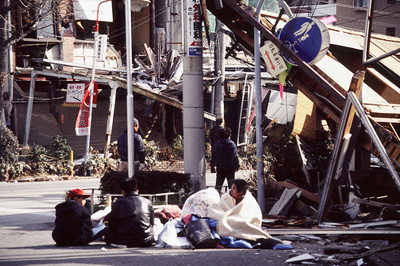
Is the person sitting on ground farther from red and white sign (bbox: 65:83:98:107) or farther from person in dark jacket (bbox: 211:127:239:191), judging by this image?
red and white sign (bbox: 65:83:98:107)

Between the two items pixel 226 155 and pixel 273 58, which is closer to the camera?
pixel 273 58

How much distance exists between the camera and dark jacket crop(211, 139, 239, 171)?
14.0 meters

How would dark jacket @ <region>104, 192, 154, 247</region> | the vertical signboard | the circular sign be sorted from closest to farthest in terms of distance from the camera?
dark jacket @ <region>104, 192, 154, 247</region> → the circular sign → the vertical signboard

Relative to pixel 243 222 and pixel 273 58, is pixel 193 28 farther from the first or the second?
pixel 243 222

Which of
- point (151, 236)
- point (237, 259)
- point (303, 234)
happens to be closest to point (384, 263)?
point (237, 259)

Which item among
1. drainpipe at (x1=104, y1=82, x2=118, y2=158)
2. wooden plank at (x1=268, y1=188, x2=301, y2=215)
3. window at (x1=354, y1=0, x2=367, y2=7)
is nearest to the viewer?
wooden plank at (x1=268, y1=188, x2=301, y2=215)

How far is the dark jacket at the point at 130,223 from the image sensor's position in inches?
376

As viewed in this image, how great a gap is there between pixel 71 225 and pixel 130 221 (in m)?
0.95

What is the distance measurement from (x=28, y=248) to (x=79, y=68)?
20.7 m

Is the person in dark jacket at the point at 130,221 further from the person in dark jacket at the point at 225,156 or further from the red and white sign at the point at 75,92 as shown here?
the red and white sign at the point at 75,92

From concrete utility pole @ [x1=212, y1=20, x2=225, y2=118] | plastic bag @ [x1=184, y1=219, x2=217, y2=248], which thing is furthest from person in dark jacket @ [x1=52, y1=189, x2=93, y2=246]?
concrete utility pole @ [x1=212, y1=20, x2=225, y2=118]

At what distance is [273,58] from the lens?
42.3ft

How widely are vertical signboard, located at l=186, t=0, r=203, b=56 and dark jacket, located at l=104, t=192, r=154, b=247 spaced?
4.73 meters

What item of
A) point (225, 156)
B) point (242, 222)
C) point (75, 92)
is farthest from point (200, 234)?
point (75, 92)
